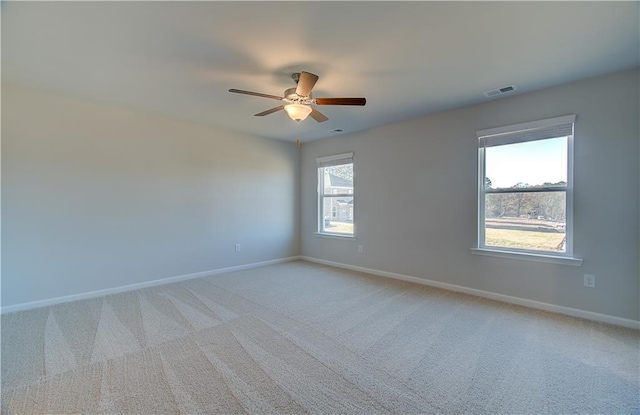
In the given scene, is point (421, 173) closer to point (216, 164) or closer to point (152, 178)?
point (216, 164)

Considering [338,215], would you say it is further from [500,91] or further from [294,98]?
[500,91]

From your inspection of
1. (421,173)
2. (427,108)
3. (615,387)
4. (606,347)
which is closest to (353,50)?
(427,108)

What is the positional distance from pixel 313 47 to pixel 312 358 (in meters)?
2.53

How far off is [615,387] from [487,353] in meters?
0.74

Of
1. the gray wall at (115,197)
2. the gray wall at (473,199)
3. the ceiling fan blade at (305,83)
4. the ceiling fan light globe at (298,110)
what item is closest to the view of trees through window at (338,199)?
the gray wall at (473,199)

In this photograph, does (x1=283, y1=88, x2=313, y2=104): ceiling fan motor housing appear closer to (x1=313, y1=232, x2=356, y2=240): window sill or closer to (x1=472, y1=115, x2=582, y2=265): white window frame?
(x1=472, y1=115, x2=582, y2=265): white window frame

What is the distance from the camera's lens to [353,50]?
238 cm

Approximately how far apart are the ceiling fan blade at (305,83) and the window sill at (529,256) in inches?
116

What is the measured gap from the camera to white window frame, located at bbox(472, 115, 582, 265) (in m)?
3.08

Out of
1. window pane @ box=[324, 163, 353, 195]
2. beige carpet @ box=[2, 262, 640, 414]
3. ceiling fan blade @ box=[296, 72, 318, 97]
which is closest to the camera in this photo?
beige carpet @ box=[2, 262, 640, 414]

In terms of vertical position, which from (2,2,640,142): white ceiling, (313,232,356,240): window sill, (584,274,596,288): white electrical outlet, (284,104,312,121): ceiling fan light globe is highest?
(2,2,640,142): white ceiling

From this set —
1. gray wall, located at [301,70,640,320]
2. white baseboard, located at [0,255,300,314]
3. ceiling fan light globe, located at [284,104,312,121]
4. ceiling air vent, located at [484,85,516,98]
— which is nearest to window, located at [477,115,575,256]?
gray wall, located at [301,70,640,320]

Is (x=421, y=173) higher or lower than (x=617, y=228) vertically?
higher

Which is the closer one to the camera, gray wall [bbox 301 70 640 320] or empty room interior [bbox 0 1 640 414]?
empty room interior [bbox 0 1 640 414]
